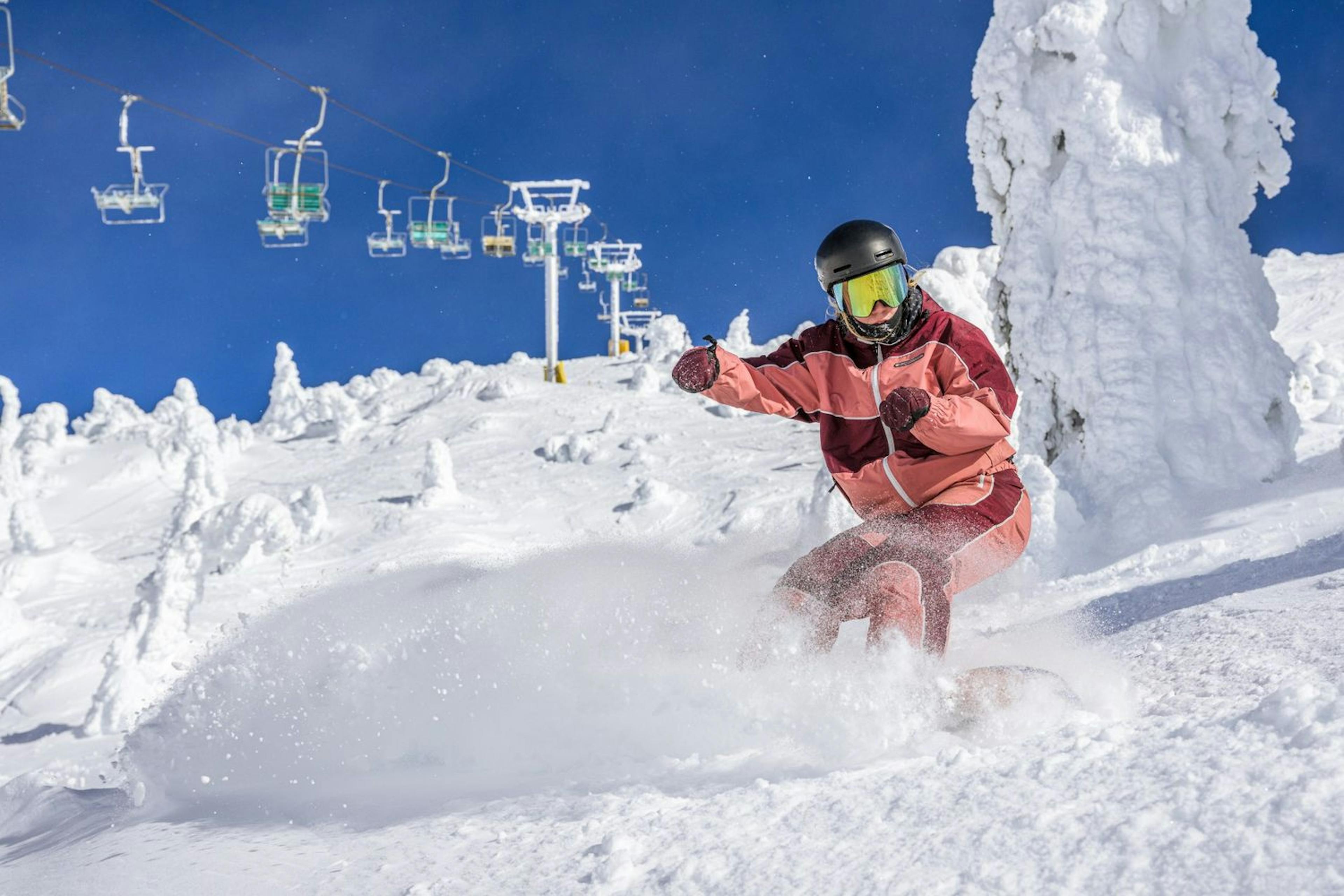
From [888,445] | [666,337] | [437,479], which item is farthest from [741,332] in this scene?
[888,445]

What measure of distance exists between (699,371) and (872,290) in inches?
22.7

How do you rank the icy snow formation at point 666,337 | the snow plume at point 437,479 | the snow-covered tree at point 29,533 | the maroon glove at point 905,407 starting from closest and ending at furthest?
1. the maroon glove at point 905,407
2. the snow plume at point 437,479
3. the snow-covered tree at point 29,533
4. the icy snow formation at point 666,337

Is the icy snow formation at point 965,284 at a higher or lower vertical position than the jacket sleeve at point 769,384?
higher

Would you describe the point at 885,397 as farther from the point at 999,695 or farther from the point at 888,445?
the point at 999,695

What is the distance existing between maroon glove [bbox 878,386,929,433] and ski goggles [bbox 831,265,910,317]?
0.41 metres

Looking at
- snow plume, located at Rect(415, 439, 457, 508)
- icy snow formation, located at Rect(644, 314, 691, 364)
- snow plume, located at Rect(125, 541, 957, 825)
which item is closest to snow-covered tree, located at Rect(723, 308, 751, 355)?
icy snow formation, located at Rect(644, 314, 691, 364)

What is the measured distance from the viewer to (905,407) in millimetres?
2705

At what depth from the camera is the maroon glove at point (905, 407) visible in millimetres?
2705

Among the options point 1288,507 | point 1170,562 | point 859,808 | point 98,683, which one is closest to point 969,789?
point 859,808

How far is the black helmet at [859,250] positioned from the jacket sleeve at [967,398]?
0.31m

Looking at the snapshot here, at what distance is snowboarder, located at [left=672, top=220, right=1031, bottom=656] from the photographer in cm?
288

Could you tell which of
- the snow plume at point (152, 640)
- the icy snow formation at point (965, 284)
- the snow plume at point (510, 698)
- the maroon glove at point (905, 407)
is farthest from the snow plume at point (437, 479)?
the maroon glove at point (905, 407)

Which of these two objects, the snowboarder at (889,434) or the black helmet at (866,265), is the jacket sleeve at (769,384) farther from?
the black helmet at (866,265)

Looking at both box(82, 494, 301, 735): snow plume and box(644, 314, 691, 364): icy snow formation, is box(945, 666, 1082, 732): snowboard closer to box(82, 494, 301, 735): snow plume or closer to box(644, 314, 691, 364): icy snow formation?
box(82, 494, 301, 735): snow plume
